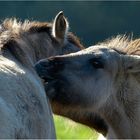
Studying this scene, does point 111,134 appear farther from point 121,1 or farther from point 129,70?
point 121,1

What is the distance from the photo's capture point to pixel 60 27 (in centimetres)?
789

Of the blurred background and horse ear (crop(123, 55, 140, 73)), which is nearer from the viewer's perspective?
horse ear (crop(123, 55, 140, 73))

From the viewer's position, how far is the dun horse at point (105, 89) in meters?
6.94

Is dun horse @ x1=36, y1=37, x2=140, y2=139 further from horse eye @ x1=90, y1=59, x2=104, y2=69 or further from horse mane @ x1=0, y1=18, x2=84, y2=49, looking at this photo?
horse mane @ x1=0, y1=18, x2=84, y2=49

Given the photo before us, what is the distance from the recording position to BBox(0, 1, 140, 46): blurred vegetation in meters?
29.4

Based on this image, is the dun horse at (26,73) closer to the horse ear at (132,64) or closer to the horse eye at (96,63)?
the horse eye at (96,63)

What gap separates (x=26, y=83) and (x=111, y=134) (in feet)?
4.07

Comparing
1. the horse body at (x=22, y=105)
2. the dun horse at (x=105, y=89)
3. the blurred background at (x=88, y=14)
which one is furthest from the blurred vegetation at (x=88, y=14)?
the horse body at (x=22, y=105)

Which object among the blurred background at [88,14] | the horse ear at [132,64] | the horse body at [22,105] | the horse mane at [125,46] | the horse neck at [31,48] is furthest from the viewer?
the blurred background at [88,14]

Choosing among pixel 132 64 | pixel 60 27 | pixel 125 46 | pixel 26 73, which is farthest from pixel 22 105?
pixel 60 27

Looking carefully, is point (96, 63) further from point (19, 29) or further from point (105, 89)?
point (19, 29)

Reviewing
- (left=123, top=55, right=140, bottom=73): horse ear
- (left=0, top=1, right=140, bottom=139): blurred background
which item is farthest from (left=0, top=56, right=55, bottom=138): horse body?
(left=0, top=1, right=140, bottom=139): blurred background

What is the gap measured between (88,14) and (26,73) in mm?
24762

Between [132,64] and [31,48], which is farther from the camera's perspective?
[31,48]
